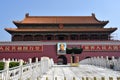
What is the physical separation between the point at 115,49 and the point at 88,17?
9.83 m

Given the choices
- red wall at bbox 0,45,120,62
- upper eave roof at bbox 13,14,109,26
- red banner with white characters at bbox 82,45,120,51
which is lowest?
red wall at bbox 0,45,120,62

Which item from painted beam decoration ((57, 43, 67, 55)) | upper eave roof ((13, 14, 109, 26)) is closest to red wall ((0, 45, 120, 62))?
painted beam decoration ((57, 43, 67, 55))

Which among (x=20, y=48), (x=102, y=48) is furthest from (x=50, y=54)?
(x=102, y=48)

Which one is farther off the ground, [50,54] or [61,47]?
[61,47]

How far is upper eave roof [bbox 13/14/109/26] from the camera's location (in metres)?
38.3

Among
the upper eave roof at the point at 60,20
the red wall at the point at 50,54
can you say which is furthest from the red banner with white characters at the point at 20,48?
the upper eave roof at the point at 60,20

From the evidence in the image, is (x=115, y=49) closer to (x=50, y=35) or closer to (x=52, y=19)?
(x=50, y=35)

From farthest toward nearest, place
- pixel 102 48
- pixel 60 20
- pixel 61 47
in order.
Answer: pixel 60 20 → pixel 61 47 → pixel 102 48

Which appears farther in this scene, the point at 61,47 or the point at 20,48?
the point at 61,47

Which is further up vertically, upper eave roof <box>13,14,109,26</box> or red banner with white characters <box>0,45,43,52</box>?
upper eave roof <box>13,14,109,26</box>

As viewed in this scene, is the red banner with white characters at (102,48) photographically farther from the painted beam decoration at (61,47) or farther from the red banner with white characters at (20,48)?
the red banner with white characters at (20,48)

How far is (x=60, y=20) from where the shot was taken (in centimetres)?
4031

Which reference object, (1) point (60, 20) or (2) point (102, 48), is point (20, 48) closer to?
(1) point (60, 20)

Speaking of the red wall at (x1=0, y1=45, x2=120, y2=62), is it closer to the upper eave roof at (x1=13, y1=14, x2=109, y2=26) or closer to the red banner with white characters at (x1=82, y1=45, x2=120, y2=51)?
the red banner with white characters at (x1=82, y1=45, x2=120, y2=51)
